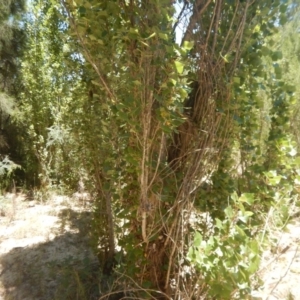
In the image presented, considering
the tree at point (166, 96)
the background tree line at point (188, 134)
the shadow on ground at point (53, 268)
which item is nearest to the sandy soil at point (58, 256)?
the shadow on ground at point (53, 268)

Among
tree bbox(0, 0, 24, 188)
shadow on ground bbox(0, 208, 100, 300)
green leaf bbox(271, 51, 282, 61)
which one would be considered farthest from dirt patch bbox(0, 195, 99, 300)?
green leaf bbox(271, 51, 282, 61)

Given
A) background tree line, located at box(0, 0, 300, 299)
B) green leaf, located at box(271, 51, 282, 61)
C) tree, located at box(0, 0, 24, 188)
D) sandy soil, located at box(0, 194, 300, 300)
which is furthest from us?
tree, located at box(0, 0, 24, 188)

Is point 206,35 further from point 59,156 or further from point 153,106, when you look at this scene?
point 59,156

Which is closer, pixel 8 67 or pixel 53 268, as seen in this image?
pixel 53 268

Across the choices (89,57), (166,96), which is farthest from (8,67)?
(166,96)

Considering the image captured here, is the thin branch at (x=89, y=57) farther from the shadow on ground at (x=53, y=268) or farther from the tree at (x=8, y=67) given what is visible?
the tree at (x=8, y=67)

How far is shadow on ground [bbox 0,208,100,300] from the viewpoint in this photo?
2.51 meters

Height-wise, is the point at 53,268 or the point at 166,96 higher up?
the point at 166,96

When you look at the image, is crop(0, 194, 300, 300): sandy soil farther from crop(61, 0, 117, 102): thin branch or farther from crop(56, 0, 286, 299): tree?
crop(61, 0, 117, 102): thin branch

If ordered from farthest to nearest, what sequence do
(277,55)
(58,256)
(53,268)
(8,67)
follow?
(8,67), (58,256), (53,268), (277,55)

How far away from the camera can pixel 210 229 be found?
1.91 m

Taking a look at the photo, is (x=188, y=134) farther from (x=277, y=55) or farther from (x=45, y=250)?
(x=45, y=250)

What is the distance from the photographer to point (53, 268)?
2.85 meters

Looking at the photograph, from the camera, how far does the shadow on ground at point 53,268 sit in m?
2.51
